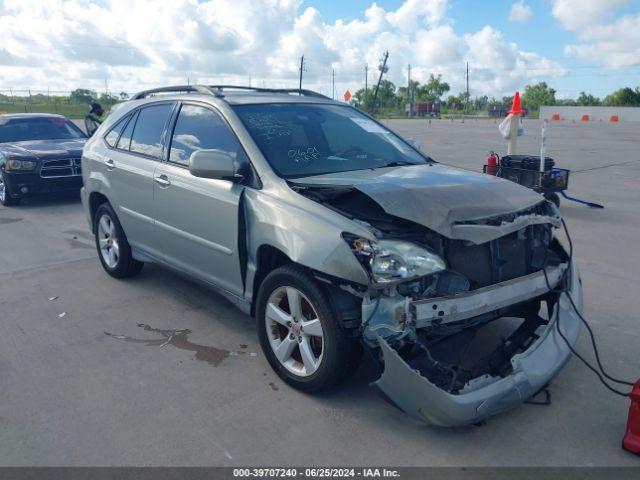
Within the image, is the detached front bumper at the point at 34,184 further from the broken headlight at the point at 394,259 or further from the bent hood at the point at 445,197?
the broken headlight at the point at 394,259

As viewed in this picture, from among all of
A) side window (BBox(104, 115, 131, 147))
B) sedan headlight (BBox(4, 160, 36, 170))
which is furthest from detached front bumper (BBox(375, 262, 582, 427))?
sedan headlight (BBox(4, 160, 36, 170))

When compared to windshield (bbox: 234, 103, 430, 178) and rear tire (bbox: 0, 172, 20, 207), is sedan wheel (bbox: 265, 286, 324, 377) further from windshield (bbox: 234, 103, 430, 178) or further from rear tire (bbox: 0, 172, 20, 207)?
rear tire (bbox: 0, 172, 20, 207)

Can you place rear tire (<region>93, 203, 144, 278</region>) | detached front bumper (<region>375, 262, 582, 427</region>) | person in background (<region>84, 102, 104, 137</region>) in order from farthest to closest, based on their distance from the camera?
person in background (<region>84, 102, 104, 137</region>) < rear tire (<region>93, 203, 144, 278</region>) < detached front bumper (<region>375, 262, 582, 427</region>)

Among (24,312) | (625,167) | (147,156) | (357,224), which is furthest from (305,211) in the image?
(625,167)

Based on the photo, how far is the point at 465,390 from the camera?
288 cm

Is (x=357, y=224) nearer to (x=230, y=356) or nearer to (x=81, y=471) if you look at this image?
(x=230, y=356)

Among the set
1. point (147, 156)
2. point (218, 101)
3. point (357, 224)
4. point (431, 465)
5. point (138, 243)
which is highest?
point (218, 101)

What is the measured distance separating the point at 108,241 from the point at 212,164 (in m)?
2.54

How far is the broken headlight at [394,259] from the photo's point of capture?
9.91 ft

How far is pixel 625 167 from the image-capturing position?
1462cm

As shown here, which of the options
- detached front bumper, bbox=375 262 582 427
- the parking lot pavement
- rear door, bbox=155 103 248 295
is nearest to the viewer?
detached front bumper, bbox=375 262 582 427

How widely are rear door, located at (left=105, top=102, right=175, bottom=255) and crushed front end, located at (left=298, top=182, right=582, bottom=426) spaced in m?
2.00

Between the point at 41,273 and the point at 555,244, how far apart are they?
508 cm

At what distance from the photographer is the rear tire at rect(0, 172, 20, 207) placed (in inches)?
380
